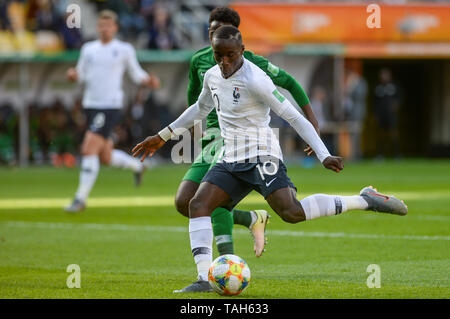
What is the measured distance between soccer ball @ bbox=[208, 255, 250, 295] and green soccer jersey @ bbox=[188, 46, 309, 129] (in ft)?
5.83

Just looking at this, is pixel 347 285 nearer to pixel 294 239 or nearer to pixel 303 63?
pixel 294 239

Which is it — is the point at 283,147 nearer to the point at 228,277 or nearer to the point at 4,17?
the point at 4,17

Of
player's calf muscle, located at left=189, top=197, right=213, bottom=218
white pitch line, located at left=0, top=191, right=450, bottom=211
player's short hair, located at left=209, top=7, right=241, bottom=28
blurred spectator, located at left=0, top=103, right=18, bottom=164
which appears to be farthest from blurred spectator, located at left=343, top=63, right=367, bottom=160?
player's calf muscle, located at left=189, top=197, right=213, bottom=218

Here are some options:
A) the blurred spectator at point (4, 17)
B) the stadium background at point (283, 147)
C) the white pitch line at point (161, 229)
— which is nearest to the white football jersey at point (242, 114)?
the stadium background at point (283, 147)

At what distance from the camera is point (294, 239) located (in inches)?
409

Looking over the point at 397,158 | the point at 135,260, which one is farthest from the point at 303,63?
Result: the point at 135,260

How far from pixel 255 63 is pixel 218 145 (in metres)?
0.78

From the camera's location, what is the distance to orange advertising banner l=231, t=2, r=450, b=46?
27531 mm

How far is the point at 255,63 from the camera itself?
7.97 metres

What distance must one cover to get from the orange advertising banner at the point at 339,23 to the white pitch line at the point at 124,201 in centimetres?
1211

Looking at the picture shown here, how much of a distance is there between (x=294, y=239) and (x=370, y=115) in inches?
925

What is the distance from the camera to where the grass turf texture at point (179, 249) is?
23.0ft

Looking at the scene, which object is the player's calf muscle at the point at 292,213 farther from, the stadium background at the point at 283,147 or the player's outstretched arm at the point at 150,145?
the player's outstretched arm at the point at 150,145

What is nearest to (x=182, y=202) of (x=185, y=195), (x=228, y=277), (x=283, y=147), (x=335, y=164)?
(x=185, y=195)
